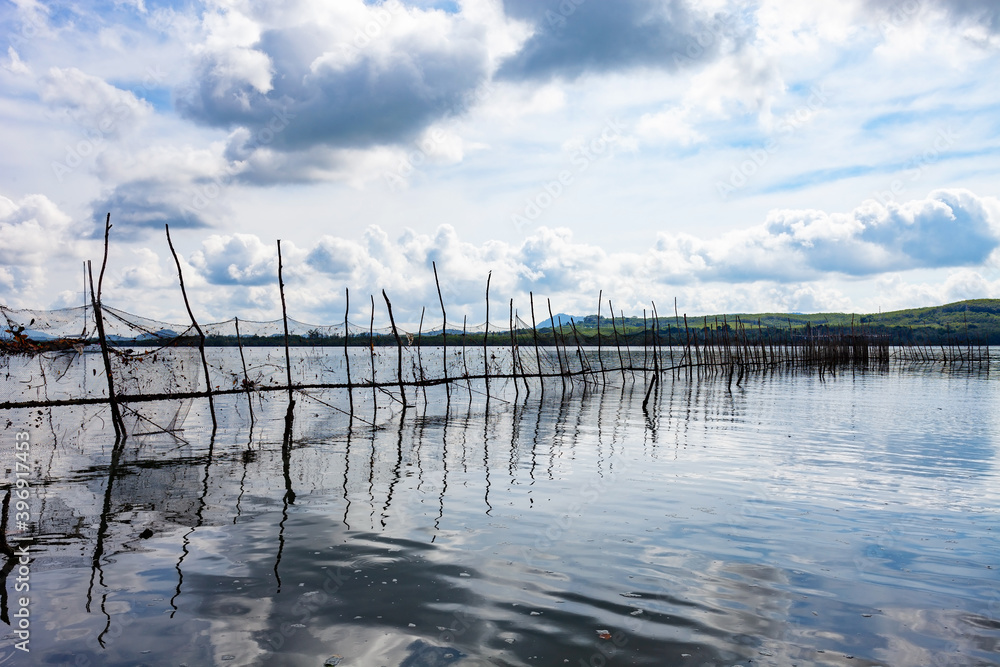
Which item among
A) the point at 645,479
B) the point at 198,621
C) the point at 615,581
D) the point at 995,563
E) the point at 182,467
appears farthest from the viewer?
the point at 182,467

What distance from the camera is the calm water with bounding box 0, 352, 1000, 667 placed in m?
4.87

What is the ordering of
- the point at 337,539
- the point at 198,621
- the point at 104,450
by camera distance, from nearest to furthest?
the point at 198,621, the point at 337,539, the point at 104,450

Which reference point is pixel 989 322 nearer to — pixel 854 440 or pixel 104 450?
pixel 854 440

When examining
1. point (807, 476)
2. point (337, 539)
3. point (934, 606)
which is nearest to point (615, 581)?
point (934, 606)

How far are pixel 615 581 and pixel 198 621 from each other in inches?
145

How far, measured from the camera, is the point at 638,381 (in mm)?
37000

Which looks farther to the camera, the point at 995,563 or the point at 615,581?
the point at 995,563

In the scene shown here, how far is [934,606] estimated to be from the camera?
555 centimetres

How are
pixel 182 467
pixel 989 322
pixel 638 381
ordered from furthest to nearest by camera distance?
1. pixel 989 322
2. pixel 638 381
3. pixel 182 467

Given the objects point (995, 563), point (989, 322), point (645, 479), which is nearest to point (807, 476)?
point (645, 479)

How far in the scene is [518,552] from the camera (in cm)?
690

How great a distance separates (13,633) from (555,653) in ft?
13.9

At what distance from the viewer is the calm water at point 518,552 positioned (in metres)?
4.87

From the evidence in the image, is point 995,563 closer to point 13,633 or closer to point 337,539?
point 337,539
